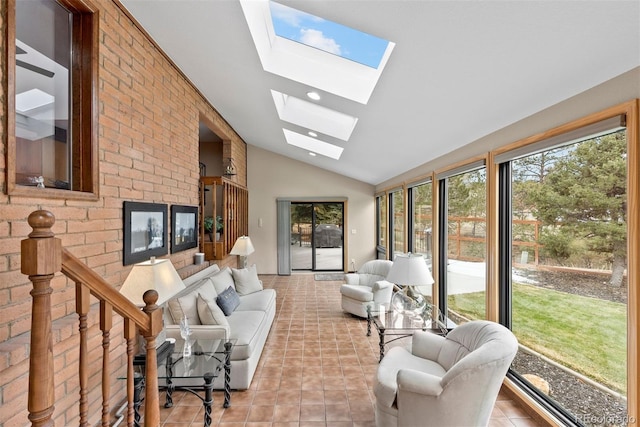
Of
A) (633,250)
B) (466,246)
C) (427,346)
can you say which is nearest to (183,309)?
(427,346)

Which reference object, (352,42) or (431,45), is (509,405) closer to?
(431,45)

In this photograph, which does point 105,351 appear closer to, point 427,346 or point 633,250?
point 427,346

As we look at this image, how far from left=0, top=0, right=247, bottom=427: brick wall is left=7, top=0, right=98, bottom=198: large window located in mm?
92

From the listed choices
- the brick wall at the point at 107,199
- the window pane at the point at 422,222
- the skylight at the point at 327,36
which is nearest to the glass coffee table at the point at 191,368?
the brick wall at the point at 107,199

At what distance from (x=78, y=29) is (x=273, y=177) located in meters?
5.92

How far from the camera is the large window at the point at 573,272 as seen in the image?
1840 mm

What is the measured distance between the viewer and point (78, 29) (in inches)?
90.0

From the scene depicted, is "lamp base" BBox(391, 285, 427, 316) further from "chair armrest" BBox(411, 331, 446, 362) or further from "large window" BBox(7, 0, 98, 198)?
"large window" BBox(7, 0, 98, 198)

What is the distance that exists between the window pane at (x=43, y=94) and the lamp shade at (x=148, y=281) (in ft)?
2.60

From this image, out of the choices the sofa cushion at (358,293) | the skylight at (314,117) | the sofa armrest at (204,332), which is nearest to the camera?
the sofa armrest at (204,332)

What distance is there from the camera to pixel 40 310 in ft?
3.73

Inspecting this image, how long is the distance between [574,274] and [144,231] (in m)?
3.42

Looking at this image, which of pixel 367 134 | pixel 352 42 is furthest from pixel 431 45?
pixel 367 134

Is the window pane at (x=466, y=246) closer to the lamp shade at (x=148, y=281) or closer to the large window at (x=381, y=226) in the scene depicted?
the lamp shade at (x=148, y=281)
